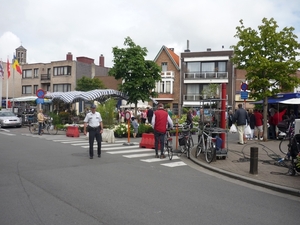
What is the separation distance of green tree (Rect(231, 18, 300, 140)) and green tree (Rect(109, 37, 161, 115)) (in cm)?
997

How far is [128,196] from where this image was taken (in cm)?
663

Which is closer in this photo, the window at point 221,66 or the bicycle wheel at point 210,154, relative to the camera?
the bicycle wheel at point 210,154

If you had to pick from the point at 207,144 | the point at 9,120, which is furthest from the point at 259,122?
the point at 9,120

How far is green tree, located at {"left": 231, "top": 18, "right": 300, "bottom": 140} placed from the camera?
16625 mm

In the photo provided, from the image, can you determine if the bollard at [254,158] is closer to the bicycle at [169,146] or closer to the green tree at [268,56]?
the bicycle at [169,146]

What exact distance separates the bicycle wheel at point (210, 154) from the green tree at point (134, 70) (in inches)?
607

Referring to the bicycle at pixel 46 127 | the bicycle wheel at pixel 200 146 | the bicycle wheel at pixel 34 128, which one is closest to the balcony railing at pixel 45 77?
the bicycle at pixel 46 127

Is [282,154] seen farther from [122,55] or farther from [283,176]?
[122,55]

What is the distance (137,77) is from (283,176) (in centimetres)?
1851

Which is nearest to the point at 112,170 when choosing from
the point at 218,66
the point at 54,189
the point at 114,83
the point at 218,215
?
the point at 54,189

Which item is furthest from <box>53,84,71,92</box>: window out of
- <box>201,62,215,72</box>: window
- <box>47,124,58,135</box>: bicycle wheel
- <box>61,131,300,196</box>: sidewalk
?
<box>61,131,300,196</box>: sidewalk

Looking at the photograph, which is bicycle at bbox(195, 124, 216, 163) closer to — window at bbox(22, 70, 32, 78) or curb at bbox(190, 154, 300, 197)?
curb at bbox(190, 154, 300, 197)

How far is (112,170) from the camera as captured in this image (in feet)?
→ 30.9

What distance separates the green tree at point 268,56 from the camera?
1662 cm
